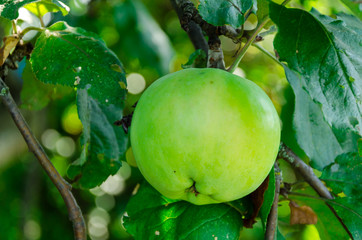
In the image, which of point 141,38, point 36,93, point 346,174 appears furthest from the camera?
point 141,38

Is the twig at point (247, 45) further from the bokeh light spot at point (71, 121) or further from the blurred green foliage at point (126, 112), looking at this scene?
the bokeh light spot at point (71, 121)

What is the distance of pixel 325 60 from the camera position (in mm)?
692

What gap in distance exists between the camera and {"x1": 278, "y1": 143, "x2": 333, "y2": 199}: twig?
90 centimetres

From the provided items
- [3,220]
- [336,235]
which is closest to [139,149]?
[336,235]

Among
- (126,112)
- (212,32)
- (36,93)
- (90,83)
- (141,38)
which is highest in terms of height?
(212,32)

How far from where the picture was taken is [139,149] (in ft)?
2.15

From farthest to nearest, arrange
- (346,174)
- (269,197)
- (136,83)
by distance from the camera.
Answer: (136,83) < (346,174) < (269,197)

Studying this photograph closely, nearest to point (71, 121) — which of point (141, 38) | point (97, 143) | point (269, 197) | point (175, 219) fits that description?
point (141, 38)

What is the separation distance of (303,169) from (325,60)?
322 millimetres

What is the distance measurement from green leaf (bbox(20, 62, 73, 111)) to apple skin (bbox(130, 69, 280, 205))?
584 mm

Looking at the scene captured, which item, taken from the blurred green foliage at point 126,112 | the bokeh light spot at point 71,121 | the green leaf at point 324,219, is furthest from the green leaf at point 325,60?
the bokeh light spot at point 71,121

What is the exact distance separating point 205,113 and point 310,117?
390 mm

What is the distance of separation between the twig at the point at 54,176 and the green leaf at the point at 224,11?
0.37 meters

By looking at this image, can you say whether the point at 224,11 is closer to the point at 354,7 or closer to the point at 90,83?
the point at 90,83
